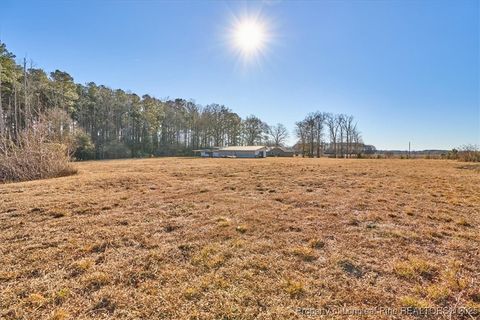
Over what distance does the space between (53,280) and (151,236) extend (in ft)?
4.74

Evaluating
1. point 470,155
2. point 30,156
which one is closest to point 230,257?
point 30,156

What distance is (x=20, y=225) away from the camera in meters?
4.48

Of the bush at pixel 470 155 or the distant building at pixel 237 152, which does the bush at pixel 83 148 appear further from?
the bush at pixel 470 155

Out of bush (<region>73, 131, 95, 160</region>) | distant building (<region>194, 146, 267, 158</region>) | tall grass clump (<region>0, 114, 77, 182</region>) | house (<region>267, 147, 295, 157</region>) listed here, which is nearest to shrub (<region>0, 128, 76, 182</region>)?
tall grass clump (<region>0, 114, 77, 182</region>)

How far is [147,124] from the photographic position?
46.4 metres

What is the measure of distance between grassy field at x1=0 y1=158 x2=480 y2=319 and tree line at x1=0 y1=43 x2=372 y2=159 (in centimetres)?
2564

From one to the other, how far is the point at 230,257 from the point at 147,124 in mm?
47397

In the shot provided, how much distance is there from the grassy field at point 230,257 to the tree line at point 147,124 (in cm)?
2564

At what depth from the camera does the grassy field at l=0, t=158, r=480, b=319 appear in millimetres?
2260

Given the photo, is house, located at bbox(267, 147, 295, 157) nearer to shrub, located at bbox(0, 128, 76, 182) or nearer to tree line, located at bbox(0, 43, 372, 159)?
tree line, located at bbox(0, 43, 372, 159)

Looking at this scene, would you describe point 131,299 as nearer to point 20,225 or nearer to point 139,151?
point 20,225

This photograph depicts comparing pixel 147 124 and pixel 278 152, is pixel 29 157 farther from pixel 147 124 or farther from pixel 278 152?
pixel 278 152

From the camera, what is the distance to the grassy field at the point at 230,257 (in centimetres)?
226

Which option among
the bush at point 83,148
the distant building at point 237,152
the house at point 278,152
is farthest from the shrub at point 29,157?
the house at point 278,152
